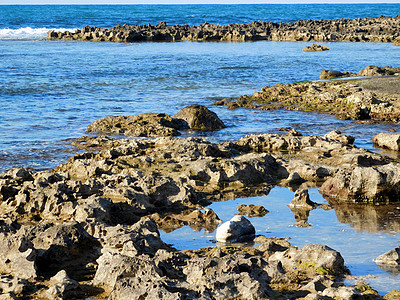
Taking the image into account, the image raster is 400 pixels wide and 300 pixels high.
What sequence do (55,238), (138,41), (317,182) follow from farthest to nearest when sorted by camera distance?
1. (138,41)
2. (317,182)
3. (55,238)

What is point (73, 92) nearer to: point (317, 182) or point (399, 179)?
point (317, 182)

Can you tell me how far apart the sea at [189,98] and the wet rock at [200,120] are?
1.38 feet

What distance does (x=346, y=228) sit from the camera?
275 inches

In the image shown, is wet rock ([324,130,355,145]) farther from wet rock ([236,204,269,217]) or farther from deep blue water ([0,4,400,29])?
deep blue water ([0,4,400,29])

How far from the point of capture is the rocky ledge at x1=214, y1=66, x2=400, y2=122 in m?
15.6

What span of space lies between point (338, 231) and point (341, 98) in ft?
37.0

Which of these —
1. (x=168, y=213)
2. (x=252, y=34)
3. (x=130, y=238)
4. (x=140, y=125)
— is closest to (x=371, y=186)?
(x=168, y=213)

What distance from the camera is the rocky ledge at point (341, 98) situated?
15.6m

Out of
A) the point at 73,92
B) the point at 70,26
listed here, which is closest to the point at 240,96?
the point at 73,92

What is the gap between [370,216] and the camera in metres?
7.54

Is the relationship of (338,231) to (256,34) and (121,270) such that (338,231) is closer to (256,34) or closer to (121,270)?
(121,270)

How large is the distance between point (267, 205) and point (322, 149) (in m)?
3.18

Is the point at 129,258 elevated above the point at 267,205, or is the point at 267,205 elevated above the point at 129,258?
the point at 129,258

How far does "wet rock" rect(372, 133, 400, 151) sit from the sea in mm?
224
